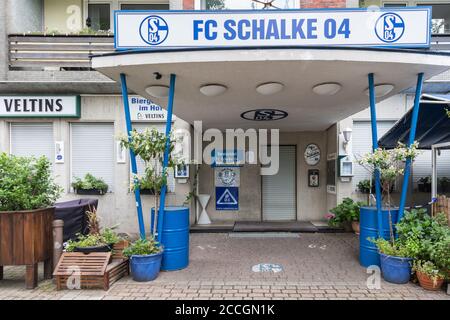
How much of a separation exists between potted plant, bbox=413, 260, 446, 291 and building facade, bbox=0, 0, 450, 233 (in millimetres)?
4008

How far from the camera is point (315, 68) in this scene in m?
4.71

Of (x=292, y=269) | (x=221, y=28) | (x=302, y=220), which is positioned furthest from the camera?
(x=302, y=220)

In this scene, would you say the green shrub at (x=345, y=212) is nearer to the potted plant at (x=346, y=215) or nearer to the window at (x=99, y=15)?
the potted plant at (x=346, y=215)

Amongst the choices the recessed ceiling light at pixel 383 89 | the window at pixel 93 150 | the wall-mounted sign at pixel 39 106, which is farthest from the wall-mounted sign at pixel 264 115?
the wall-mounted sign at pixel 39 106

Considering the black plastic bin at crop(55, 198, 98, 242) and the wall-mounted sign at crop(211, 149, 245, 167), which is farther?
the wall-mounted sign at crop(211, 149, 245, 167)

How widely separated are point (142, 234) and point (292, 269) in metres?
2.52

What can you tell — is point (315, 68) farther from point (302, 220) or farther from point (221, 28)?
point (302, 220)

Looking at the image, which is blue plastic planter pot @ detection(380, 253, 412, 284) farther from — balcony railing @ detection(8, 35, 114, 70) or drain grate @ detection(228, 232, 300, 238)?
balcony railing @ detection(8, 35, 114, 70)

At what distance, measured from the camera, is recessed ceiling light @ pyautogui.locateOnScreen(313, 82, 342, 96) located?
5.36 meters

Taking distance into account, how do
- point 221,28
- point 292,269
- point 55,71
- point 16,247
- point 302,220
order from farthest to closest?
point 302,220
point 55,71
point 292,269
point 221,28
point 16,247

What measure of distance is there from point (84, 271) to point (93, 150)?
16.1 ft

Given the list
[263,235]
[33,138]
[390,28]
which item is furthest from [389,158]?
[33,138]

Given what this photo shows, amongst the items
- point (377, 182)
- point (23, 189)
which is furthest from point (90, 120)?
point (377, 182)

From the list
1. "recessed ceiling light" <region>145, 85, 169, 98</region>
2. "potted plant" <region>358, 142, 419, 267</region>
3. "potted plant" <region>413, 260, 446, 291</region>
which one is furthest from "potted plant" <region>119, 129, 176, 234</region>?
"potted plant" <region>413, 260, 446, 291</region>
